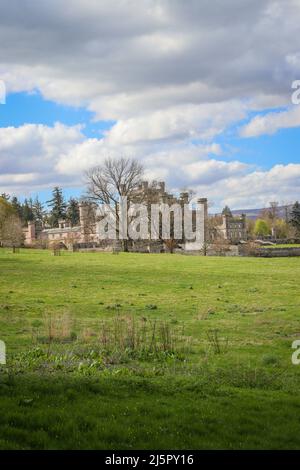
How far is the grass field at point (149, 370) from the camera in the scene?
834 centimetres

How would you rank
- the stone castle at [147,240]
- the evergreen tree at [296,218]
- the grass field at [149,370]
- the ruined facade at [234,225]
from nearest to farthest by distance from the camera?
the grass field at [149,370] → the stone castle at [147,240] → the evergreen tree at [296,218] → the ruined facade at [234,225]

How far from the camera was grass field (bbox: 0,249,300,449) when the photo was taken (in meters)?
8.34

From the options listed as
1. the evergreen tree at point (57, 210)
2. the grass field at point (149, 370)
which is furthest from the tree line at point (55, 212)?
the grass field at point (149, 370)

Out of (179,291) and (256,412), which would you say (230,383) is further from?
(179,291)

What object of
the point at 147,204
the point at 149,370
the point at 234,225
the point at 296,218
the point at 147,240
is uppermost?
the point at 147,204

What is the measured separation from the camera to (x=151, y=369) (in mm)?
12852

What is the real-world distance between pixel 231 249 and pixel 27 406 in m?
56.6

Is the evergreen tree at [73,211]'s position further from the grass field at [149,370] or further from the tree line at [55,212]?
the grass field at [149,370]

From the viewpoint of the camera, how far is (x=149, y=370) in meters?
12.7

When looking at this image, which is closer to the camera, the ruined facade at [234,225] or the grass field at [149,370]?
the grass field at [149,370]

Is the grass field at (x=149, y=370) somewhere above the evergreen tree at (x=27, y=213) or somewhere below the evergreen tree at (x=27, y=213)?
below

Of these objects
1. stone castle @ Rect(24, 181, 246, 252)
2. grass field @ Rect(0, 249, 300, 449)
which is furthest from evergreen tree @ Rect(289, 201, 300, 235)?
grass field @ Rect(0, 249, 300, 449)

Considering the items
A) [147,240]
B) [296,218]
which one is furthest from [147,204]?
[296,218]

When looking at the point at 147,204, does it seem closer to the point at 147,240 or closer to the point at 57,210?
the point at 147,240
